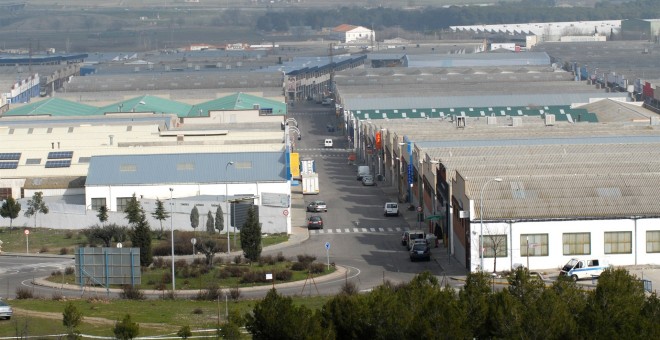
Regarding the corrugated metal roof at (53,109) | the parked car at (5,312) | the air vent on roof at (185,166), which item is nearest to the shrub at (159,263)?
the parked car at (5,312)

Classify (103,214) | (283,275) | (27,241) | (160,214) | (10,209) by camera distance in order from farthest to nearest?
(10,209), (103,214), (160,214), (27,241), (283,275)

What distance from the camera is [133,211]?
2655 inches

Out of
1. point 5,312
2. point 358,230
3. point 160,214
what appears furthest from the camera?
point 358,230

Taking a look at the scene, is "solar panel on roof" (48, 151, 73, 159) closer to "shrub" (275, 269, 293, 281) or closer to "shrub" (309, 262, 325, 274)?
"shrub" (309, 262, 325, 274)

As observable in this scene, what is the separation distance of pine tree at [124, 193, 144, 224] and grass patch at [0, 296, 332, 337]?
17.0 meters

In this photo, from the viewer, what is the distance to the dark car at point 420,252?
58562 millimetres

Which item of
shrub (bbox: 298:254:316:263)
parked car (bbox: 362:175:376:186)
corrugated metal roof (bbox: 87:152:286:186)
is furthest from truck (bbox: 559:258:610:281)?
parked car (bbox: 362:175:376:186)

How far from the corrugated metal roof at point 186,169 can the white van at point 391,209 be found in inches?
196

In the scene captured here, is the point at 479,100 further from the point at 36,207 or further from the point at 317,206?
the point at 36,207

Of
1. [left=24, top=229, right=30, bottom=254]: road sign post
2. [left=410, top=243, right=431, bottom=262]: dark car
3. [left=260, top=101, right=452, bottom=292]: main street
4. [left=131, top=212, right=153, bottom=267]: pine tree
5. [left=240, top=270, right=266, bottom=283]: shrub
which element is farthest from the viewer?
[left=24, top=229, right=30, bottom=254]: road sign post

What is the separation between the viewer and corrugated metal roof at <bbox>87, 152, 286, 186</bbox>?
241 feet

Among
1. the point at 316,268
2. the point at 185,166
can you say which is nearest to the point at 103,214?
the point at 185,166

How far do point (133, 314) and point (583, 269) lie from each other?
1586 cm

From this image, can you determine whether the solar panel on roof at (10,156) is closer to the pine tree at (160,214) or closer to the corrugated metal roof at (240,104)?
the pine tree at (160,214)
